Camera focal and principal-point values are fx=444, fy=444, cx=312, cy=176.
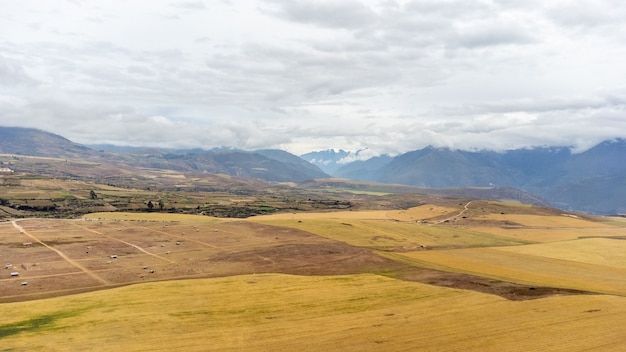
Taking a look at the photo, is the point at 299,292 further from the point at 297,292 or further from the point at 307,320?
the point at 307,320

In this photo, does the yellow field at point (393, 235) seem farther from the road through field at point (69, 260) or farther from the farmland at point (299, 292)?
the road through field at point (69, 260)

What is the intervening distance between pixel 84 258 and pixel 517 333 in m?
98.3

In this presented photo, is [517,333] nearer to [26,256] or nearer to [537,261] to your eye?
[537,261]

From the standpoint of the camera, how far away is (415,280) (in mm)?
91812

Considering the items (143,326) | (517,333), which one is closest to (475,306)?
(517,333)

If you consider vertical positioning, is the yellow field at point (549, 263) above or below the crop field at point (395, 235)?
below

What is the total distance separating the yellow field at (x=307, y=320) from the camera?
5444 centimetres

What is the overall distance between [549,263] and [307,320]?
86.6 meters

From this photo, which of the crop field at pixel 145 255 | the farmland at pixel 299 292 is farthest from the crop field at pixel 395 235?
the crop field at pixel 145 255

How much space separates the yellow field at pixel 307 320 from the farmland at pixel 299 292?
0.26 meters

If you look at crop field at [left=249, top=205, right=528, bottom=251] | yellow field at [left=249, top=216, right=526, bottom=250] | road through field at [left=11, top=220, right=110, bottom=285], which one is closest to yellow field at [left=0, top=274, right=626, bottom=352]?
road through field at [left=11, top=220, right=110, bottom=285]

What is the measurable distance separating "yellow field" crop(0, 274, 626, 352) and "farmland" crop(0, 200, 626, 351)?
26cm

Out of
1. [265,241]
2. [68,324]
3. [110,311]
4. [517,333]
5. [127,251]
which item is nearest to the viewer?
[517,333]

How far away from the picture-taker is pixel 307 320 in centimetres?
6469
